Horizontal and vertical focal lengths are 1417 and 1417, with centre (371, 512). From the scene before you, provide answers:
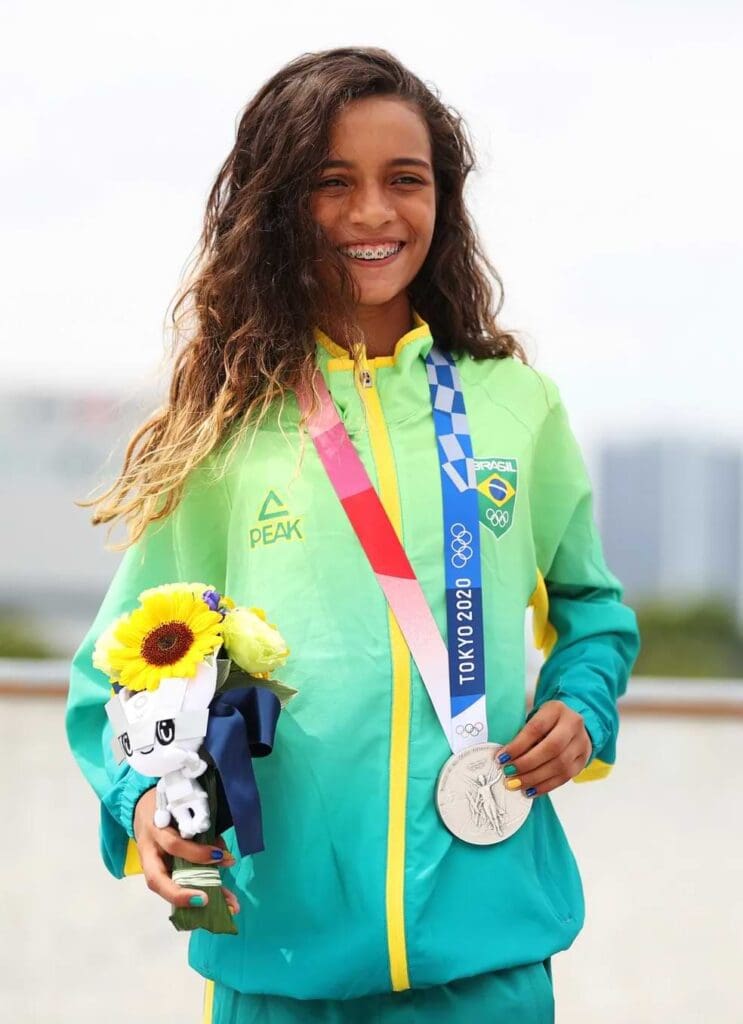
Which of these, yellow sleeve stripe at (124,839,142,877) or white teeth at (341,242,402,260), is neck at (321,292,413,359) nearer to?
white teeth at (341,242,402,260)

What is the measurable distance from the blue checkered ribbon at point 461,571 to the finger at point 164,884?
37 centimetres

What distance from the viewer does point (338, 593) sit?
1744mm

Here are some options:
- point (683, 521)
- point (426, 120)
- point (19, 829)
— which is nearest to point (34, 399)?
point (683, 521)

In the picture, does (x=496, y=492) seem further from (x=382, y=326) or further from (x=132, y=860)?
(x=132, y=860)

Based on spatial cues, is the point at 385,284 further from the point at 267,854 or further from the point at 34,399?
the point at 34,399

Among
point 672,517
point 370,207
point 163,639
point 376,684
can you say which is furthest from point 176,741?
point 672,517

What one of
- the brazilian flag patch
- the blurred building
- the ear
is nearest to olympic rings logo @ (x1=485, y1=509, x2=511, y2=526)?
the brazilian flag patch

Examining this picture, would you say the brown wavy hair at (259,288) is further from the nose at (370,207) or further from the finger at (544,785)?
the finger at (544,785)

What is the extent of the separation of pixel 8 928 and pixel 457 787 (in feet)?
8.11

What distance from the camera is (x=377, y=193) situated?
1841 mm

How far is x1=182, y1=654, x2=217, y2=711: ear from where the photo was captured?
5.04ft

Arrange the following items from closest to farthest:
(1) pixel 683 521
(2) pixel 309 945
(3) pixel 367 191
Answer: (2) pixel 309 945
(3) pixel 367 191
(1) pixel 683 521

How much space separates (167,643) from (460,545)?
40 centimetres

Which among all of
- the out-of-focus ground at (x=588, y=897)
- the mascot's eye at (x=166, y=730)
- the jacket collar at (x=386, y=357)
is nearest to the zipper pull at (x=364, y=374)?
the jacket collar at (x=386, y=357)
